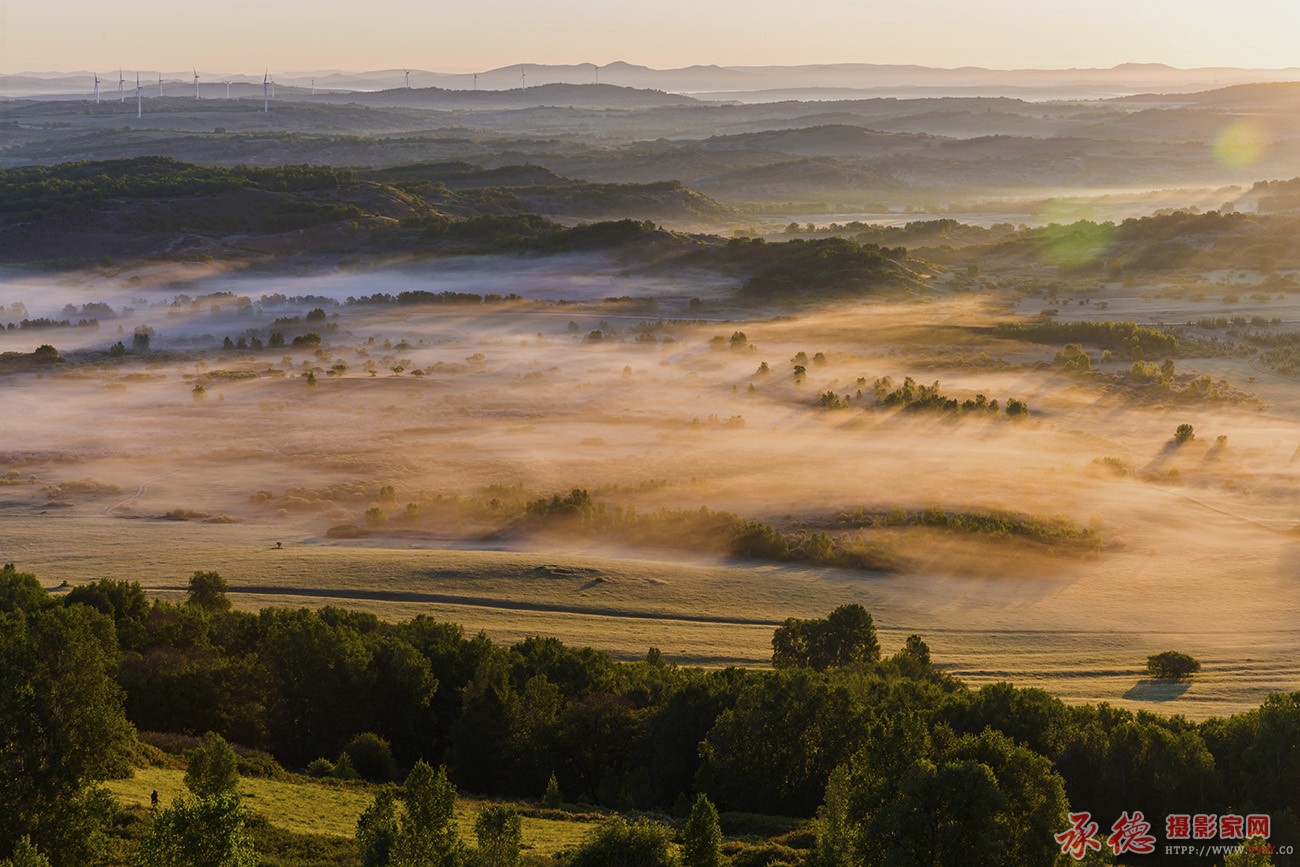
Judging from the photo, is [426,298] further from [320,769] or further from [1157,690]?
[1157,690]

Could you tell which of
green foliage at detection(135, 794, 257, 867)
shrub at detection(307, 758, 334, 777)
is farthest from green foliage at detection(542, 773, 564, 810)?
green foliage at detection(135, 794, 257, 867)

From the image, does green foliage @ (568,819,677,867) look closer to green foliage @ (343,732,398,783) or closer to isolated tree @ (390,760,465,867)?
isolated tree @ (390,760,465,867)

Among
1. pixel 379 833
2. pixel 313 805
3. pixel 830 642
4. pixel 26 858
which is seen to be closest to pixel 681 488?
pixel 830 642

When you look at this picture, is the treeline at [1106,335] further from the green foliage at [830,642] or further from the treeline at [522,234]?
the green foliage at [830,642]

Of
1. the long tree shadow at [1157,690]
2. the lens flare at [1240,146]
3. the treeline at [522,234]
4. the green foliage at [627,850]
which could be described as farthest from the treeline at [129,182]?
the lens flare at [1240,146]

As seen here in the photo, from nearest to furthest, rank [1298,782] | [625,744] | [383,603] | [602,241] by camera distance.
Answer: [1298,782]
[625,744]
[383,603]
[602,241]

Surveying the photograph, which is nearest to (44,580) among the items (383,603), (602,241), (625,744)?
(383,603)

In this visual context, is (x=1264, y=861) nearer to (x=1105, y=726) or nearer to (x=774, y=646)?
(x=1105, y=726)

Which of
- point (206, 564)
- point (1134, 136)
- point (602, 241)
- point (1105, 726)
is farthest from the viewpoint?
point (1134, 136)
